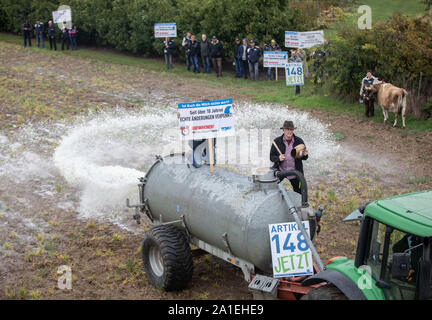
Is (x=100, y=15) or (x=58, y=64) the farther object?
Answer: (x=100, y=15)

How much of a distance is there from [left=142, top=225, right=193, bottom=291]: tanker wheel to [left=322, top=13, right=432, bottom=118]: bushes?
1242cm

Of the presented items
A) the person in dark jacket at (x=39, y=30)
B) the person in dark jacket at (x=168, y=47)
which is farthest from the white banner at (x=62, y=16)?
the person in dark jacket at (x=168, y=47)

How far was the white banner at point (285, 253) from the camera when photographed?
23.9 ft

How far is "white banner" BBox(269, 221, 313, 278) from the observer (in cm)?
729

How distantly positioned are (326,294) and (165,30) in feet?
79.0

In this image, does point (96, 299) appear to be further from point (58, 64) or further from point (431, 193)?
point (58, 64)

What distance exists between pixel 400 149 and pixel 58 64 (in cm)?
1901

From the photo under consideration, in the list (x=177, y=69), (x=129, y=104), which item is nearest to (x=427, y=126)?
(x=129, y=104)

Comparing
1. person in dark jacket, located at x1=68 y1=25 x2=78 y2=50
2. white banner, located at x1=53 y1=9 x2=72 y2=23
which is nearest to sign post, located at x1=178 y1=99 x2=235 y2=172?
white banner, located at x1=53 y1=9 x2=72 y2=23

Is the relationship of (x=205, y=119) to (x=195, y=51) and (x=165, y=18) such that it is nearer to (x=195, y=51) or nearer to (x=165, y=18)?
(x=195, y=51)

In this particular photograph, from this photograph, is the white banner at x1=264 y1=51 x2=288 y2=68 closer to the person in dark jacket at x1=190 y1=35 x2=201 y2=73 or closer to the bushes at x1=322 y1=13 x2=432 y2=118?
the bushes at x1=322 y1=13 x2=432 y2=118

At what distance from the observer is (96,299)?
8.67 metres

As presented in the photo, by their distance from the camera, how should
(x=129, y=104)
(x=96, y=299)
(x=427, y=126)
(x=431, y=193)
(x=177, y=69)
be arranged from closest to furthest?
(x=431, y=193) → (x=96, y=299) → (x=427, y=126) → (x=129, y=104) → (x=177, y=69)

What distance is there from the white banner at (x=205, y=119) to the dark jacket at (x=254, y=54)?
1728cm
